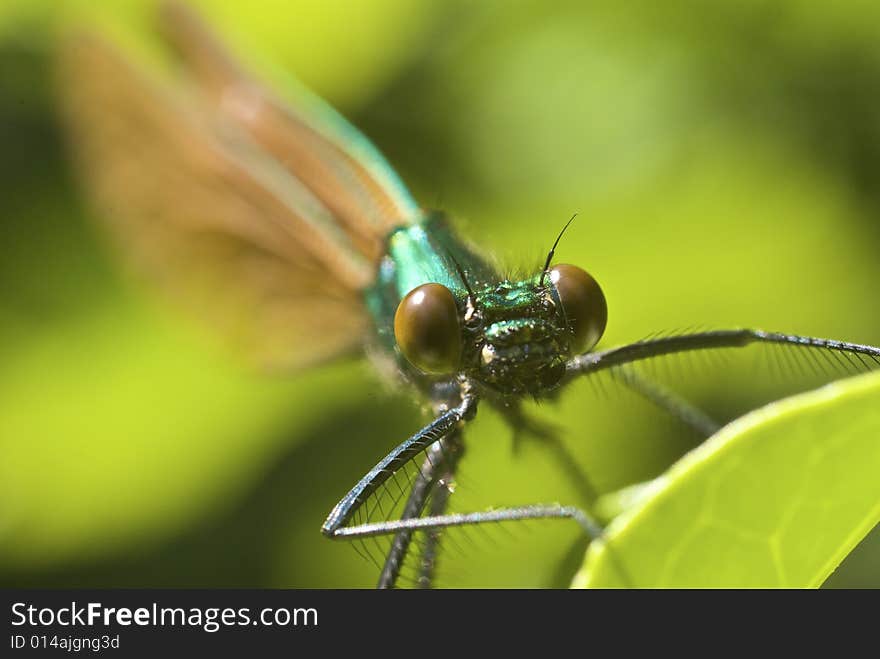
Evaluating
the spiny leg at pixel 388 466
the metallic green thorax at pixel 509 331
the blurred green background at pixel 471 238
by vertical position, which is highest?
the blurred green background at pixel 471 238

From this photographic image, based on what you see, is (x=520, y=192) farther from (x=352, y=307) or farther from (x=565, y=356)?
(x=565, y=356)

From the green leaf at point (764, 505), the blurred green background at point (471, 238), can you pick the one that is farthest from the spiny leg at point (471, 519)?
the blurred green background at point (471, 238)

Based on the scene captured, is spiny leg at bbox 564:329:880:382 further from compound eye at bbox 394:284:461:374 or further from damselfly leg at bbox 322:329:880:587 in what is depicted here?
compound eye at bbox 394:284:461:374

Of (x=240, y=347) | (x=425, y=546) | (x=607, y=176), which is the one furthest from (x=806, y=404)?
(x=240, y=347)

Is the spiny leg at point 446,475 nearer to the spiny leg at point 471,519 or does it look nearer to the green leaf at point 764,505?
the spiny leg at point 471,519

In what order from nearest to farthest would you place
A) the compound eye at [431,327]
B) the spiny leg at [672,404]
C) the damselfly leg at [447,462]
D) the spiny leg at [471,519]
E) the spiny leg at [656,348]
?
the spiny leg at [471,519] → the damselfly leg at [447,462] → the compound eye at [431,327] → the spiny leg at [656,348] → the spiny leg at [672,404]

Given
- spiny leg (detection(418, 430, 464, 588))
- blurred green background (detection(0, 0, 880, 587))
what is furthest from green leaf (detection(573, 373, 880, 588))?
blurred green background (detection(0, 0, 880, 587))

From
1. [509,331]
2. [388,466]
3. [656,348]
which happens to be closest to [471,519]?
[388,466]
